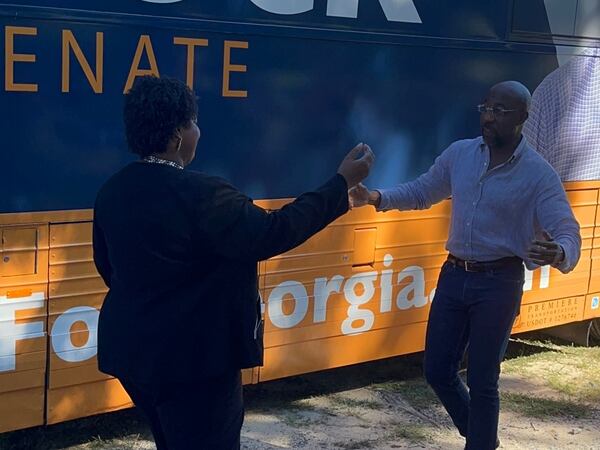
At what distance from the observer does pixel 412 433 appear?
4.86 m

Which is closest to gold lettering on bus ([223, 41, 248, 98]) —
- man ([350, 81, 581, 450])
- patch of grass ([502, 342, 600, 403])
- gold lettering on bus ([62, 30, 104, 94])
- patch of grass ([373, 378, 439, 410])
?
gold lettering on bus ([62, 30, 104, 94])

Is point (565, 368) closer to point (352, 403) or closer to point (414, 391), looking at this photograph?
point (414, 391)

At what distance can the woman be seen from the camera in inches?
98.3

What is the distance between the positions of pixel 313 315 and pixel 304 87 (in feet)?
3.77

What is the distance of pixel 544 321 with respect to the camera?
19.5 ft

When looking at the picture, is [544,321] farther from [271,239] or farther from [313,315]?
[271,239]

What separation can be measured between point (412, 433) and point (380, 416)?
29 centimetres

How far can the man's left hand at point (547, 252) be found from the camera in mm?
3428

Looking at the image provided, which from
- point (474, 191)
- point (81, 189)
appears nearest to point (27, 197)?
point (81, 189)

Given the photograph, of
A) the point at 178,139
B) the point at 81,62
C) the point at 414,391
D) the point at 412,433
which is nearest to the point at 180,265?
the point at 178,139

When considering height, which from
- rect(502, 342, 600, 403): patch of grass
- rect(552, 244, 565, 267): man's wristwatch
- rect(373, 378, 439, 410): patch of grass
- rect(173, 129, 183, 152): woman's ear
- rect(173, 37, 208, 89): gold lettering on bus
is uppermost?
rect(173, 37, 208, 89): gold lettering on bus

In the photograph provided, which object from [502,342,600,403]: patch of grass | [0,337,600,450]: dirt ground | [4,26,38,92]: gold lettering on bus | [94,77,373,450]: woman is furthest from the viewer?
[502,342,600,403]: patch of grass

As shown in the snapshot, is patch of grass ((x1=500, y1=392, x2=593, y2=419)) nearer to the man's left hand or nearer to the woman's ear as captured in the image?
the man's left hand

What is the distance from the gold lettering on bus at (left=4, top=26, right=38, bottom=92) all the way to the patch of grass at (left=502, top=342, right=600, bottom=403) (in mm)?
3670
